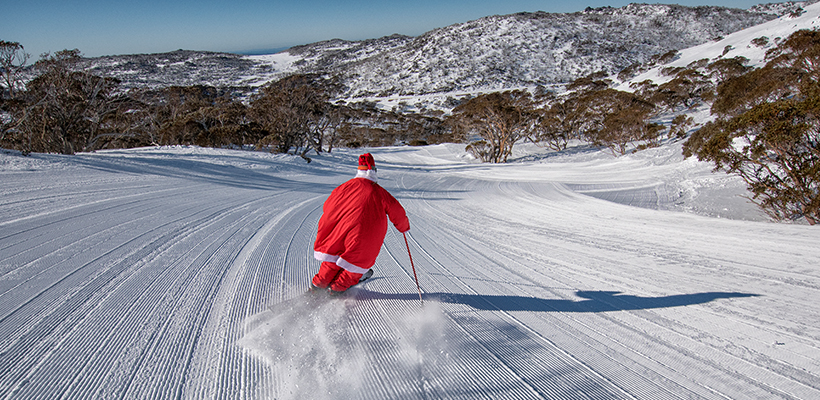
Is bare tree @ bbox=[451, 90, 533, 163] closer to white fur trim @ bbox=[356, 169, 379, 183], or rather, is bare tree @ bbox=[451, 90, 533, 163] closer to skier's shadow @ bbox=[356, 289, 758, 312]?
skier's shadow @ bbox=[356, 289, 758, 312]

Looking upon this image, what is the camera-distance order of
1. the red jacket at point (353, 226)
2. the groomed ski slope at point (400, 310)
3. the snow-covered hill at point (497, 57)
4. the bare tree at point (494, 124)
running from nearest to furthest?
the groomed ski slope at point (400, 310)
the red jacket at point (353, 226)
the bare tree at point (494, 124)
the snow-covered hill at point (497, 57)

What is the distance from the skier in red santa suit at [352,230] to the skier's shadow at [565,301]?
35 centimetres

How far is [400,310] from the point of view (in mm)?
2908

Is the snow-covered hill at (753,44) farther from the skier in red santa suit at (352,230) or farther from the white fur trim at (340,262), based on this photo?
the white fur trim at (340,262)

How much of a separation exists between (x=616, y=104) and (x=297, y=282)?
3531 cm

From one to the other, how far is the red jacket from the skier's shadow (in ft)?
1.54

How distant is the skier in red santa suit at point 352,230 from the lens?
2828 millimetres

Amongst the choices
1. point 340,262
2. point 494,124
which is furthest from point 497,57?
point 340,262

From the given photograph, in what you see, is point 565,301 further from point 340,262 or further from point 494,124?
point 494,124

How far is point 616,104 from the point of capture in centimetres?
3150

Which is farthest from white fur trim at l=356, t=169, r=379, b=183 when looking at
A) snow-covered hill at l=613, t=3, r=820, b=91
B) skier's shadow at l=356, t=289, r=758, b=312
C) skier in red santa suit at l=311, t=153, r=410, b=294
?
snow-covered hill at l=613, t=3, r=820, b=91

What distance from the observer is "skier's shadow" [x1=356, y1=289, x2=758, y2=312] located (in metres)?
3.06

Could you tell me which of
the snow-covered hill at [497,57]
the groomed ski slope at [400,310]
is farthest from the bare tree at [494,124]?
the snow-covered hill at [497,57]

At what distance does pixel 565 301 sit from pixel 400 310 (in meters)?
1.51
